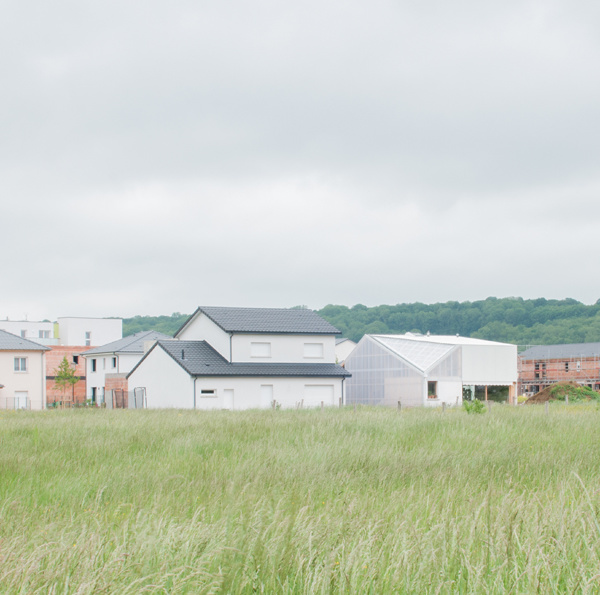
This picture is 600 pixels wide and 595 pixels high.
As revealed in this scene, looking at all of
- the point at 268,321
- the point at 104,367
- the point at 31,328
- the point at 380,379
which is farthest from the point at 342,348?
the point at 268,321

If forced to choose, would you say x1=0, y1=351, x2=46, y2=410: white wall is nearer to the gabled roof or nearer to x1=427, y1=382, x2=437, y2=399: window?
the gabled roof

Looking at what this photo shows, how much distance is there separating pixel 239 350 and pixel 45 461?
3168cm

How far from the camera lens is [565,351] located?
90.4 m

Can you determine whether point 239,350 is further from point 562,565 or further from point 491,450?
point 562,565

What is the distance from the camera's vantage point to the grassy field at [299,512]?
152 inches

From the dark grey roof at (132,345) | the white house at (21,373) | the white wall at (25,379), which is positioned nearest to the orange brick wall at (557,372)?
the dark grey roof at (132,345)

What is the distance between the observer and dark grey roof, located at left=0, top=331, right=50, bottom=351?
51009 millimetres

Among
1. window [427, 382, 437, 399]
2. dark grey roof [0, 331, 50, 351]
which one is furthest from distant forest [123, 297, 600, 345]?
window [427, 382, 437, 399]

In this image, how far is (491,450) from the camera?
10.6m

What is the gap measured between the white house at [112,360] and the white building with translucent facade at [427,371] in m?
18.2

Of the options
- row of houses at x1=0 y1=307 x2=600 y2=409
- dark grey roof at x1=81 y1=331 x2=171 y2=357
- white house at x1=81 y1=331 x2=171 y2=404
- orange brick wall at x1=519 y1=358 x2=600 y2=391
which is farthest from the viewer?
orange brick wall at x1=519 y1=358 x2=600 y2=391

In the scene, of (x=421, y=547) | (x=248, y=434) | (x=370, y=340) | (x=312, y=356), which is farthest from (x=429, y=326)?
(x=421, y=547)

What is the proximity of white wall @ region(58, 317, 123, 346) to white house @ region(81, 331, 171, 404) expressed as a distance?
16.3 metres

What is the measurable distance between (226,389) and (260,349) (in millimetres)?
3530
